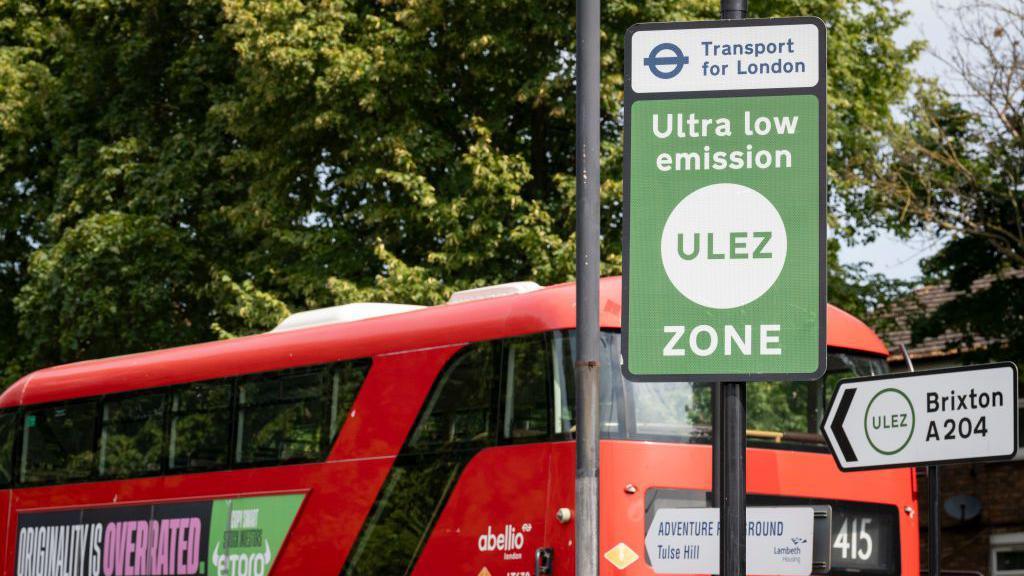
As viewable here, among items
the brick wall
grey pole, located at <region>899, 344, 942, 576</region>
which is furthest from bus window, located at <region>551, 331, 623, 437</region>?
the brick wall

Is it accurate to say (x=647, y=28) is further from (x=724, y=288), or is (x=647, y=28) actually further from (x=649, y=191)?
(x=724, y=288)

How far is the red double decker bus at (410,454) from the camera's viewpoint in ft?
39.9

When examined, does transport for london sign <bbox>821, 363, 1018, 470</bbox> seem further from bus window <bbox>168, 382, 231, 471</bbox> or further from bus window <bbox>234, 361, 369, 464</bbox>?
bus window <bbox>168, 382, 231, 471</bbox>

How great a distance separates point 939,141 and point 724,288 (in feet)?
62.2

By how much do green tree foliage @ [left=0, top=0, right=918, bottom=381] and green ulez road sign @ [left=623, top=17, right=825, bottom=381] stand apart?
612 inches

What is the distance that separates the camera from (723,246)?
427 cm

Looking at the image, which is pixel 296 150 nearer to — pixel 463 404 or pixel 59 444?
pixel 59 444

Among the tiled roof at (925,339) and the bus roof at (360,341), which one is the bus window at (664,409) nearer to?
the bus roof at (360,341)

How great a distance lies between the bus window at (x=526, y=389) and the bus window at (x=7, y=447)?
7809 millimetres

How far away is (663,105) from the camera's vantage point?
447 cm

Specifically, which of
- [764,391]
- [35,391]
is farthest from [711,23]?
[35,391]

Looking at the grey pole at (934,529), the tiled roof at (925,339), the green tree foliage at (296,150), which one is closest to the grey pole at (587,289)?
the grey pole at (934,529)

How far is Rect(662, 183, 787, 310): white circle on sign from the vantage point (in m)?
4.27

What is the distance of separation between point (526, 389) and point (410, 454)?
1.42 metres
